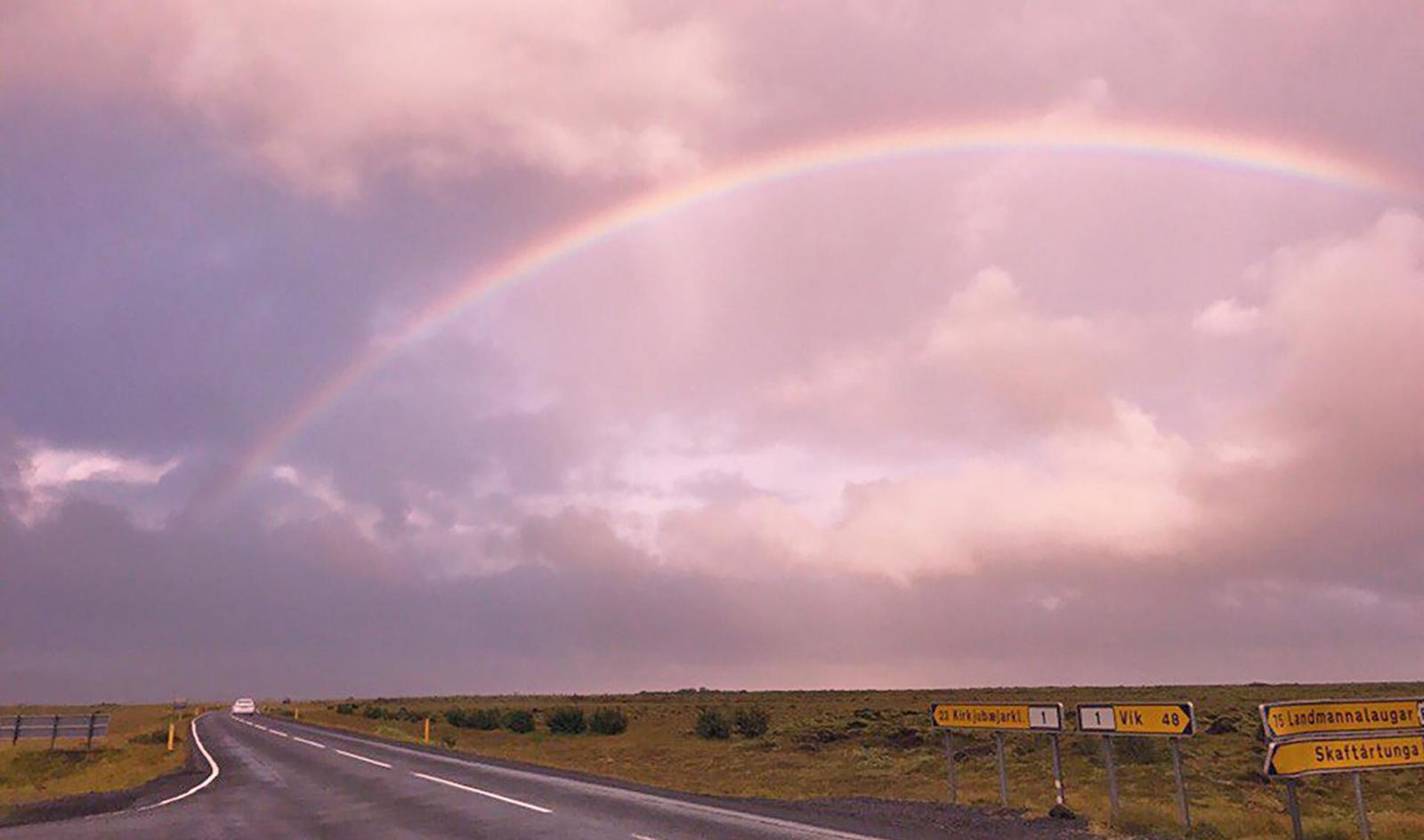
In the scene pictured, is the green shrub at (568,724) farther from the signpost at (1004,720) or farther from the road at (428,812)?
the signpost at (1004,720)

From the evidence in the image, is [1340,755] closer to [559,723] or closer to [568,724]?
[568,724]

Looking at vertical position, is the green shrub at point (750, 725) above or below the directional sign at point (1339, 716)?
below

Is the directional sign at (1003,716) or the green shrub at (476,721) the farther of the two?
the green shrub at (476,721)

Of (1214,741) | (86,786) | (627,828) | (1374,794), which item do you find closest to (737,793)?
(627,828)

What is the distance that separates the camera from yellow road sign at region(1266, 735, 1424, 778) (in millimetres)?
13023

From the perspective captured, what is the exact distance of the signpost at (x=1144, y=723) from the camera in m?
15.7

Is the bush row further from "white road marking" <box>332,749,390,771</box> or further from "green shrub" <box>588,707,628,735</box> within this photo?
"white road marking" <box>332,749,390,771</box>

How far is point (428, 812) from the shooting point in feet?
62.2

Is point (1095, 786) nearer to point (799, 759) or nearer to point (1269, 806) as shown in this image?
point (1269, 806)

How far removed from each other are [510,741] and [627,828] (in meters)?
44.9

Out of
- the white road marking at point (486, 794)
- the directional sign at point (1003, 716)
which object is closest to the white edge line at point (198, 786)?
the white road marking at point (486, 794)

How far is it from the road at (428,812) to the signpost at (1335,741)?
5.37m

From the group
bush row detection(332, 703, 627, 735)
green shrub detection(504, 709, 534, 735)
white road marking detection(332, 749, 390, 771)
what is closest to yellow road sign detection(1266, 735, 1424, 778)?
white road marking detection(332, 749, 390, 771)

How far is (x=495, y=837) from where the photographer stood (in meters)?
15.4
